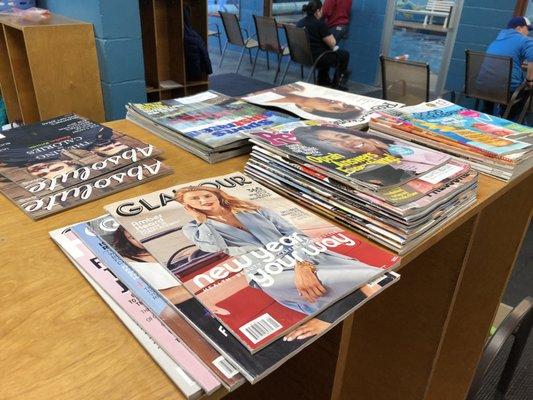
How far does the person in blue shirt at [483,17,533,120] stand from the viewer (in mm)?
3271

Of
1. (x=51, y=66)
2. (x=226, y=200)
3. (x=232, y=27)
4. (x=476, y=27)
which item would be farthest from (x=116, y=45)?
(x=476, y=27)

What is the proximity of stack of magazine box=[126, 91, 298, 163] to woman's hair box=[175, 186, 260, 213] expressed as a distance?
6.3 inches

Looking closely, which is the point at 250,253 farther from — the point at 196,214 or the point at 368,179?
the point at 368,179

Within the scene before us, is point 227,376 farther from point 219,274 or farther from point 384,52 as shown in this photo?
point 384,52

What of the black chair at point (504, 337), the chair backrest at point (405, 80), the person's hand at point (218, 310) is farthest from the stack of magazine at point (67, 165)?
the chair backrest at point (405, 80)

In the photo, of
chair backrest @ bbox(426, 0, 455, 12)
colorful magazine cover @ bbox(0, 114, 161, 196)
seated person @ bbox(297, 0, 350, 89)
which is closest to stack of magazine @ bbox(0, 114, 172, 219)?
colorful magazine cover @ bbox(0, 114, 161, 196)

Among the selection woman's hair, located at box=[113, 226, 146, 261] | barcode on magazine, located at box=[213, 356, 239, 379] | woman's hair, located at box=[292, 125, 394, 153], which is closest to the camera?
barcode on magazine, located at box=[213, 356, 239, 379]

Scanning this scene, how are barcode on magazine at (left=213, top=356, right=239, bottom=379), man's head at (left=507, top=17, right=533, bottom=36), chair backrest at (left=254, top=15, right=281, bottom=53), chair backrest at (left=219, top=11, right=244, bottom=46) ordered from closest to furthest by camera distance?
1. barcode on magazine at (left=213, top=356, right=239, bottom=379)
2. man's head at (left=507, top=17, right=533, bottom=36)
3. chair backrest at (left=254, top=15, right=281, bottom=53)
4. chair backrest at (left=219, top=11, right=244, bottom=46)

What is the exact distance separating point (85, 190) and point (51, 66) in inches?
56.9

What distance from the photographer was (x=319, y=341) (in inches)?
23.7

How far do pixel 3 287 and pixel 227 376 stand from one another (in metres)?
0.29

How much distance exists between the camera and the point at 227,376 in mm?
392

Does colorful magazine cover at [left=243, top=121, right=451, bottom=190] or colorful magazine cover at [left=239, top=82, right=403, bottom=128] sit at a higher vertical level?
colorful magazine cover at [left=243, top=121, right=451, bottom=190]

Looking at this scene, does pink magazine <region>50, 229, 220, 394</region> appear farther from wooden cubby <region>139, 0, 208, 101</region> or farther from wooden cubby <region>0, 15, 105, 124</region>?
wooden cubby <region>139, 0, 208, 101</region>
